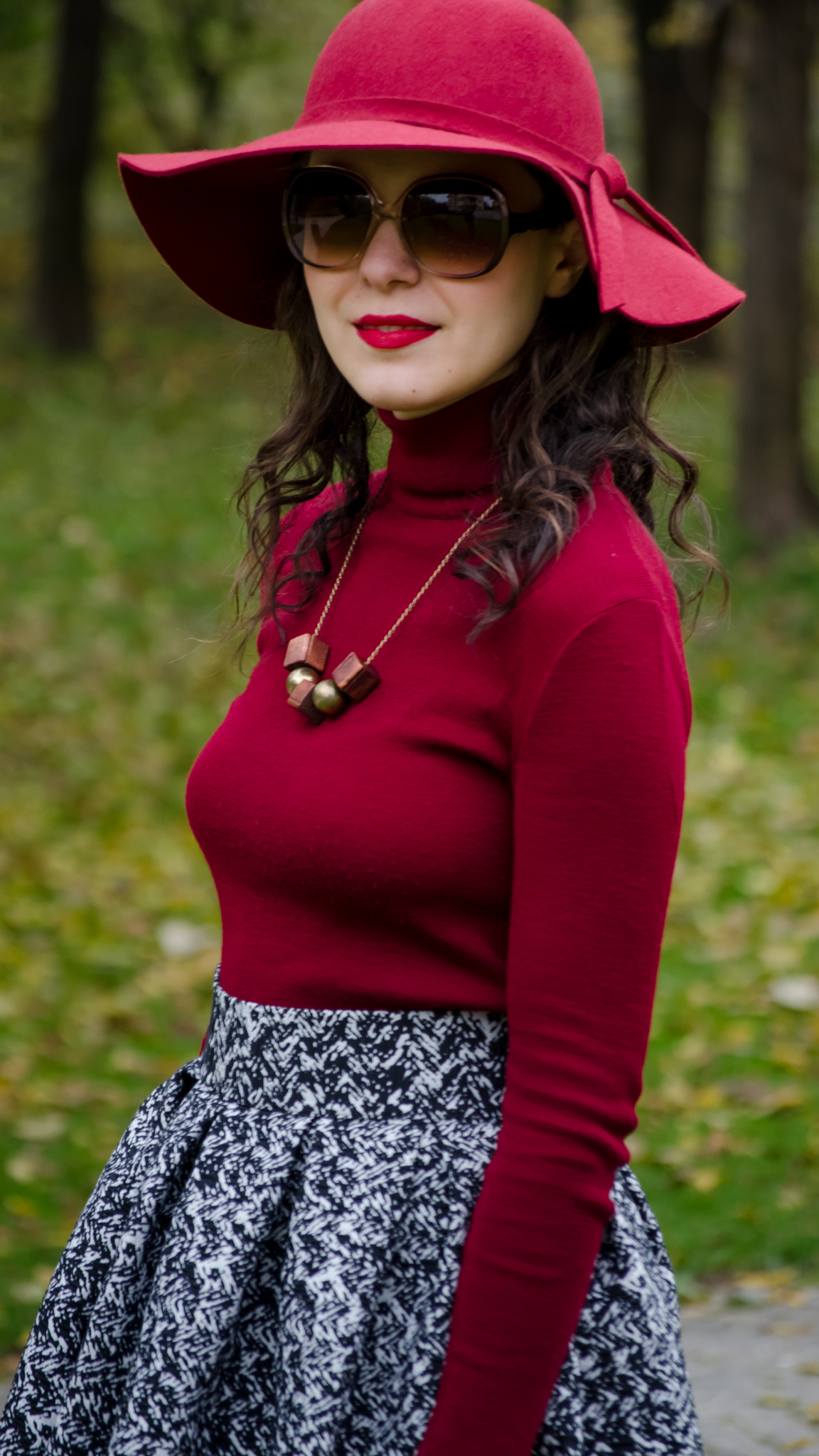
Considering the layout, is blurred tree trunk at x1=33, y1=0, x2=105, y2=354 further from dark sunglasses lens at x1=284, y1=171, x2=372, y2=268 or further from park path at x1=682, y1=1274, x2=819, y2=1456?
dark sunglasses lens at x1=284, y1=171, x2=372, y2=268

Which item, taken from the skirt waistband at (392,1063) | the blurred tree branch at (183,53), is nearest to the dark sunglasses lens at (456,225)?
the skirt waistband at (392,1063)

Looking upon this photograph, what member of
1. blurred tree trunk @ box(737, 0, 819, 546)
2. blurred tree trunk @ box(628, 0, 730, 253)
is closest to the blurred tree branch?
blurred tree trunk @ box(628, 0, 730, 253)

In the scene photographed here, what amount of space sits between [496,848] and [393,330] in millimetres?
615

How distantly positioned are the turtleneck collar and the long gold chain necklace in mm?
56

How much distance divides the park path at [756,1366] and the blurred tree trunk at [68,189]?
13472 mm

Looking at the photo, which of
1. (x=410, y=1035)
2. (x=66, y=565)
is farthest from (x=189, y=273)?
(x=66, y=565)

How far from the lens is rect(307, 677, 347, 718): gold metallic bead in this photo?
170 cm

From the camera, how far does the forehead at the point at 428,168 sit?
1.68m

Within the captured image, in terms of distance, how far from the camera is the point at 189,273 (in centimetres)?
210

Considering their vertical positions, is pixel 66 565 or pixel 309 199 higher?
pixel 66 565

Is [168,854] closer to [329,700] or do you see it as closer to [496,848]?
[329,700]

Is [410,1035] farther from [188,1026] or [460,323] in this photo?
[188,1026]

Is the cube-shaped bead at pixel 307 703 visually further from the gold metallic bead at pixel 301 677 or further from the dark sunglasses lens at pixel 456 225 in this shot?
the dark sunglasses lens at pixel 456 225

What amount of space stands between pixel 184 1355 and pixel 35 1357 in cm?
27
